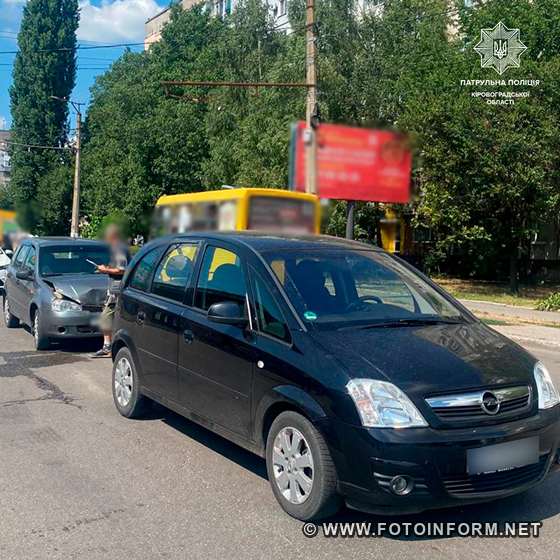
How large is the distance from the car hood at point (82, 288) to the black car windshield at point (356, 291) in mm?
5464

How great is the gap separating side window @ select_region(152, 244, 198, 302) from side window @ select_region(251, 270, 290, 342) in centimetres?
88

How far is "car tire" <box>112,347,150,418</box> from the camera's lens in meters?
6.02

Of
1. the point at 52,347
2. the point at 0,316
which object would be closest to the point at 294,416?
the point at 52,347

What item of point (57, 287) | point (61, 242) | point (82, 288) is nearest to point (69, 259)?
point (61, 242)

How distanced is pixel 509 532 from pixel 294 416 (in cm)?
137

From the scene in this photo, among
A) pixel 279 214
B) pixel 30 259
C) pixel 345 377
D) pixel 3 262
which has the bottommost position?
pixel 3 262

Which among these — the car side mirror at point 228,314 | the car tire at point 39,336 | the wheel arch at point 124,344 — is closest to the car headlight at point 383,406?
the car side mirror at point 228,314

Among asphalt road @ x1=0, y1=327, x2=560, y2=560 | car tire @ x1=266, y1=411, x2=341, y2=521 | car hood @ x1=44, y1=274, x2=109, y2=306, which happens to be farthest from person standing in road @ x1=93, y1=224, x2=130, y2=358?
car tire @ x1=266, y1=411, x2=341, y2=521

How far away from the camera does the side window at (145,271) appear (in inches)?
235

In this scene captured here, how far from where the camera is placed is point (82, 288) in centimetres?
966

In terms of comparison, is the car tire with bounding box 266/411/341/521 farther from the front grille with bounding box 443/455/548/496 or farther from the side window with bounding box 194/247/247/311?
the side window with bounding box 194/247/247/311

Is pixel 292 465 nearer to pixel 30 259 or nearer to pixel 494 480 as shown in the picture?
pixel 494 480

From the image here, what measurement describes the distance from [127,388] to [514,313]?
12839 mm

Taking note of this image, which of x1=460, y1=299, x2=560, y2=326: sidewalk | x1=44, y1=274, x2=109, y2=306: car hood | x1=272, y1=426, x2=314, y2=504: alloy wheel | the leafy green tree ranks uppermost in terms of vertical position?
the leafy green tree
